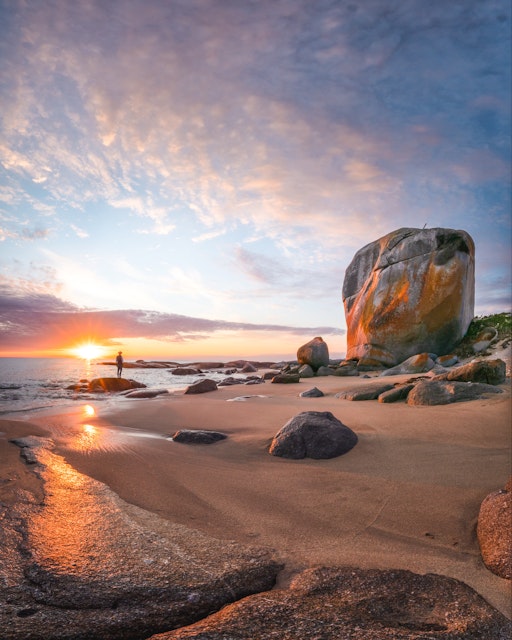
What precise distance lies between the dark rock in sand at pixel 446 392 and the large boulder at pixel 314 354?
643 inches

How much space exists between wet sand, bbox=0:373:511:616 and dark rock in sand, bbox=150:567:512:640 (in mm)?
198

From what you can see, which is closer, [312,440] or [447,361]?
[312,440]

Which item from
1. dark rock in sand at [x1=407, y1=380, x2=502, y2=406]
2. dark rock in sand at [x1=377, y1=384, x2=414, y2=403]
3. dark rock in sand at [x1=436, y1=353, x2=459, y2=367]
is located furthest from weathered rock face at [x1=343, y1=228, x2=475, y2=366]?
dark rock in sand at [x1=407, y1=380, x2=502, y2=406]

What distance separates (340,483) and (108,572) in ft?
7.29

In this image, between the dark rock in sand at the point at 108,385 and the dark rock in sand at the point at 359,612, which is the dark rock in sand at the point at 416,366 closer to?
the dark rock in sand at the point at 108,385

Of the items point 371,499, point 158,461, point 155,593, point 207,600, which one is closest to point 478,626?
point 207,600

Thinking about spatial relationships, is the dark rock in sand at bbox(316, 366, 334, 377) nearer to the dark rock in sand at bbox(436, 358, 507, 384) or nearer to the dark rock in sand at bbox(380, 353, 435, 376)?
the dark rock in sand at bbox(380, 353, 435, 376)

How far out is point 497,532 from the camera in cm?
232

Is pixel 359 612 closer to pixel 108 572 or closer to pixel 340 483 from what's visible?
pixel 108 572

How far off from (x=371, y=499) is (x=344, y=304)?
1074 inches

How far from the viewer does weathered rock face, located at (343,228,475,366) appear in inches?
822

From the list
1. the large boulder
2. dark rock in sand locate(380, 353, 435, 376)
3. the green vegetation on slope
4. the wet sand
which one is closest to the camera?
the wet sand

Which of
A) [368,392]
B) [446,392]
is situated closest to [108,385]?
[368,392]

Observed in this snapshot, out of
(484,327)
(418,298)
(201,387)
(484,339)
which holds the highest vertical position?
(418,298)
